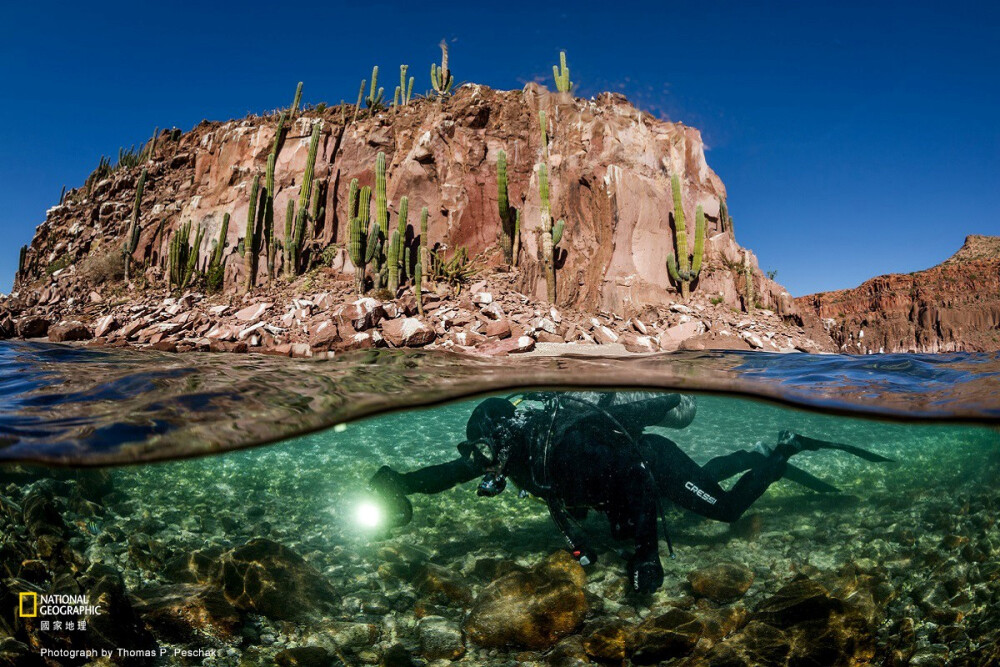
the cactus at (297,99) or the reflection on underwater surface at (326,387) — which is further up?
the cactus at (297,99)

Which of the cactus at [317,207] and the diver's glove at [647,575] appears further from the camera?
the cactus at [317,207]

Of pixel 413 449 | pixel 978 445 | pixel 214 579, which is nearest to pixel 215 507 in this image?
pixel 214 579

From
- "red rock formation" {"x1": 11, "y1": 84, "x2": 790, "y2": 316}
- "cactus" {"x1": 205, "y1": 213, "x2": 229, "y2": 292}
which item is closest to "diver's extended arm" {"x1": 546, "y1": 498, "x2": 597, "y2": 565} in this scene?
"red rock formation" {"x1": 11, "y1": 84, "x2": 790, "y2": 316}

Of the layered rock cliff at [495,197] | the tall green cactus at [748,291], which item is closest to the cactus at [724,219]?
the layered rock cliff at [495,197]

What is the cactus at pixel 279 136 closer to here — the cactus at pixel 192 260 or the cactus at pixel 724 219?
the cactus at pixel 192 260

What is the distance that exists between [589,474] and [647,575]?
0.95 metres

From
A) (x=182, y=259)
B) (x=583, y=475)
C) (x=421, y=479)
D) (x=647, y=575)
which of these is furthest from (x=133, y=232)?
(x=647, y=575)

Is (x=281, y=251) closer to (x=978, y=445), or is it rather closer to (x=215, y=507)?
(x=215, y=507)

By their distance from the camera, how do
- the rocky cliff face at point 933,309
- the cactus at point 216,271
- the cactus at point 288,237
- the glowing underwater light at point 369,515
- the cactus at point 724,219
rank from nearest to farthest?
the glowing underwater light at point 369,515 < the cactus at point 288,237 < the cactus at point 724,219 < the cactus at point 216,271 < the rocky cliff face at point 933,309

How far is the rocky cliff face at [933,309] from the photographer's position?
31.6m

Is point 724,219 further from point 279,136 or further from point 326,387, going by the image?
point 279,136

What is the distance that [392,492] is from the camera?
14.7ft

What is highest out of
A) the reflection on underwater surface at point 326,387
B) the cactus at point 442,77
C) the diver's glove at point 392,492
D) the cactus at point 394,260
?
the cactus at point 442,77

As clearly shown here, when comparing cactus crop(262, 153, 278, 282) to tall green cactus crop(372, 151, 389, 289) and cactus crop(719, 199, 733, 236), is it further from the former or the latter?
cactus crop(719, 199, 733, 236)
